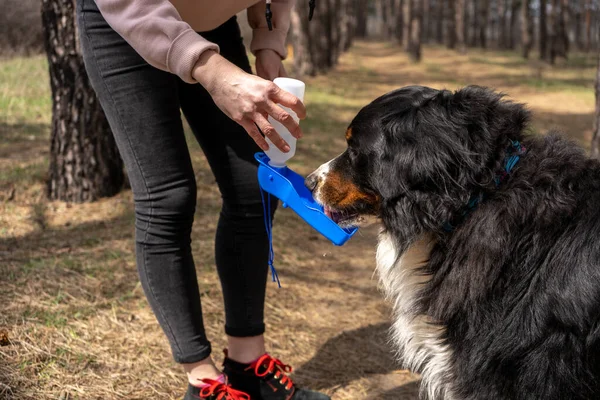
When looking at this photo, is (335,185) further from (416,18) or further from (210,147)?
(416,18)

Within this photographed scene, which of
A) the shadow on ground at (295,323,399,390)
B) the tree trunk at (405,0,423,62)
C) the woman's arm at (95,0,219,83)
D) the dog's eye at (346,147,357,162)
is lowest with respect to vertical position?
the tree trunk at (405,0,423,62)

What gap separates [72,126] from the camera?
201 inches

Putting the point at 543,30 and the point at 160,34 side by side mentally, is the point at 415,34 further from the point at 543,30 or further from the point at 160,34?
the point at 160,34

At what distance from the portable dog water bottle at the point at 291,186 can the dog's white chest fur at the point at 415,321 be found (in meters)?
0.19

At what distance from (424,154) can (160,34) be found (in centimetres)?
93

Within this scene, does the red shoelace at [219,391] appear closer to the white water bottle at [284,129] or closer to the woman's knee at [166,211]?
the woman's knee at [166,211]

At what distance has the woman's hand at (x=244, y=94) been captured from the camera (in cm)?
192

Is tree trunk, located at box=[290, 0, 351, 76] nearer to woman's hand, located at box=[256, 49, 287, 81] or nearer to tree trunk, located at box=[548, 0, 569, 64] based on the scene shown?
tree trunk, located at box=[548, 0, 569, 64]

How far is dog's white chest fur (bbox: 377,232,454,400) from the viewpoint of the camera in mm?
2197

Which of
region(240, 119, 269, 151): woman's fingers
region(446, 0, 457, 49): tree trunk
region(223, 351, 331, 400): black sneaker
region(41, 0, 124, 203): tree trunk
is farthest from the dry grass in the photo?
region(446, 0, 457, 49): tree trunk

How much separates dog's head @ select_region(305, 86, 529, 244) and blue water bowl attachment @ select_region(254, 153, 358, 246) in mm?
96

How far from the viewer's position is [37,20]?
41.0 feet

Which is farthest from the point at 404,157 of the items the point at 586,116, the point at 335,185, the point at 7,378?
the point at 586,116

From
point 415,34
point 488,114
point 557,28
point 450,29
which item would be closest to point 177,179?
point 488,114
